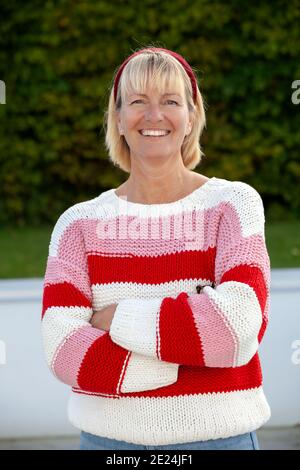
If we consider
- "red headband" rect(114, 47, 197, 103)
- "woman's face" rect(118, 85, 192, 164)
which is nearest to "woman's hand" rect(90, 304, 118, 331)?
"woman's face" rect(118, 85, 192, 164)

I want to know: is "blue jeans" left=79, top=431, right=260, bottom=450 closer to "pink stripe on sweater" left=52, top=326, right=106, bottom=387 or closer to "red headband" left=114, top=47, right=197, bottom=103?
"pink stripe on sweater" left=52, top=326, right=106, bottom=387

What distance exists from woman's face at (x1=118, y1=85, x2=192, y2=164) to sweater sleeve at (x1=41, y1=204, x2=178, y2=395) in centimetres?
23

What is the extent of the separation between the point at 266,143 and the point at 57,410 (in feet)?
13.9

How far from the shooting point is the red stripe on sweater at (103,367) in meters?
2.04

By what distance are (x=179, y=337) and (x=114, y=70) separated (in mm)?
5813

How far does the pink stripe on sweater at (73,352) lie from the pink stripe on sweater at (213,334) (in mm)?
225

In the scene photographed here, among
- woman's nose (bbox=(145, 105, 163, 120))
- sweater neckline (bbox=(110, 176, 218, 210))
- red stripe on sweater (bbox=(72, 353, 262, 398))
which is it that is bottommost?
red stripe on sweater (bbox=(72, 353, 262, 398))

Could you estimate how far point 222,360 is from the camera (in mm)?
2000

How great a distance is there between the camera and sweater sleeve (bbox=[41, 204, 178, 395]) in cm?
204

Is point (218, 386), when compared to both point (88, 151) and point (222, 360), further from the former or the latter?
point (88, 151)

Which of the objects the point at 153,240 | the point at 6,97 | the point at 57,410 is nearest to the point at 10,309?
the point at 57,410

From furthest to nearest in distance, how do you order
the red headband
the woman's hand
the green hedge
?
the green hedge < the red headband < the woman's hand

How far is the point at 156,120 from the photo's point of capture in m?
2.17

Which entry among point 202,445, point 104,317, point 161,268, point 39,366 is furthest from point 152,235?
point 39,366
